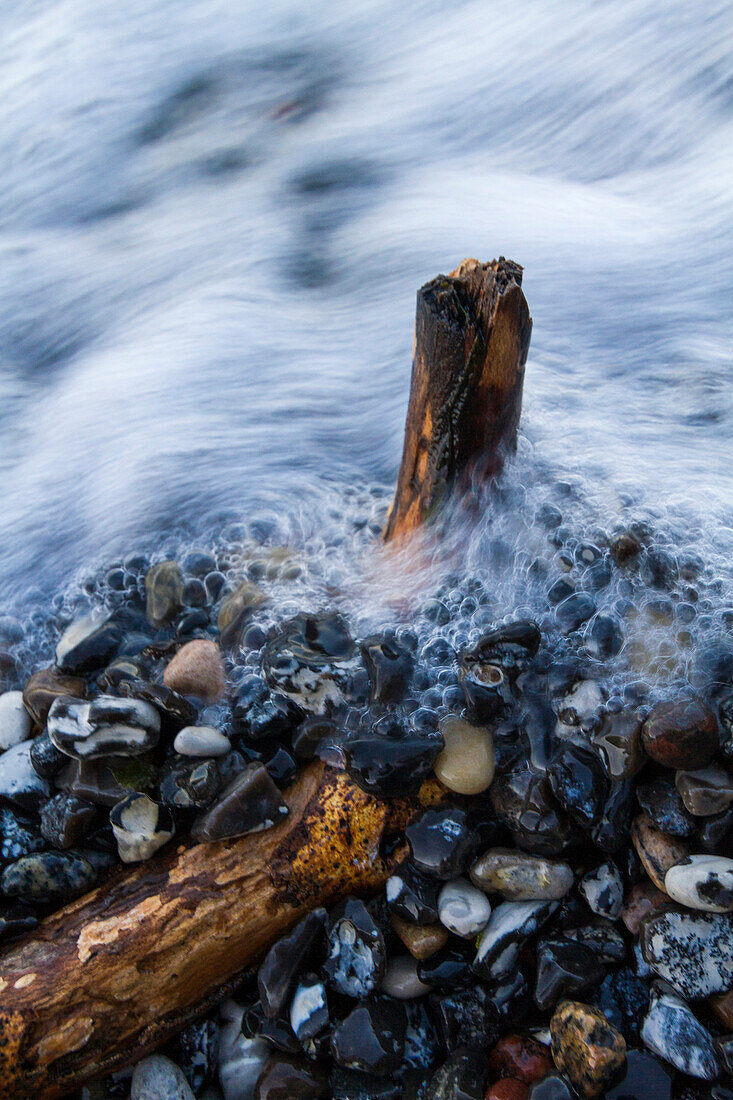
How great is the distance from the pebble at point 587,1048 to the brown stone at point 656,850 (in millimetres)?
303

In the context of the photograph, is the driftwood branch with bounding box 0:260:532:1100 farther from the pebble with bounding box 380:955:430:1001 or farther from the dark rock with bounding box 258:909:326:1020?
the pebble with bounding box 380:955:430:1001

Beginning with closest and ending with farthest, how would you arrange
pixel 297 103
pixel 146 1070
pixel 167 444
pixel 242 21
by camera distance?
pixel 146 1070
pixel 167 444
pixel 297 103
pixel 242 21

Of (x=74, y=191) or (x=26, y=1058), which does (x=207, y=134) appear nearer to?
(x=74, y=191)

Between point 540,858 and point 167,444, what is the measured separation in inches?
84.6

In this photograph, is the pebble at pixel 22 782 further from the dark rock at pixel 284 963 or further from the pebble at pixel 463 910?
the pebble at pixel 463 910

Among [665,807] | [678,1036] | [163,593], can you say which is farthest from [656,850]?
[163,593]

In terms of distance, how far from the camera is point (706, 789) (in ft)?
5.19

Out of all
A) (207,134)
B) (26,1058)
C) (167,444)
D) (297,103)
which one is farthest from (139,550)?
(297,103)

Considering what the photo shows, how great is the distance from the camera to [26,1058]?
59.7 inches

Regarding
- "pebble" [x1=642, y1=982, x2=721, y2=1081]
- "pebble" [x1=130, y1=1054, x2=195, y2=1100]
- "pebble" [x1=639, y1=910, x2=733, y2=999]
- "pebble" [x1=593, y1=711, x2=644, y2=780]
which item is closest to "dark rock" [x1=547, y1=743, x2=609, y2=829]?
"pebble" [x1=593, y1=711, x2=644, y2=780]

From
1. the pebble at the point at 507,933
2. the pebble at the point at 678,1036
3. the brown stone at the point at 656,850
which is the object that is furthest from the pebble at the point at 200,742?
the pebble at the point at 678,1036

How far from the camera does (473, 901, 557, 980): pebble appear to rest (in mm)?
1611

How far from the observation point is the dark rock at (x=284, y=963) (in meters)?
1.62

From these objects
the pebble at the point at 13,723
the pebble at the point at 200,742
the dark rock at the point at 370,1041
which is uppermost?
the pebble at the point at 200,742
